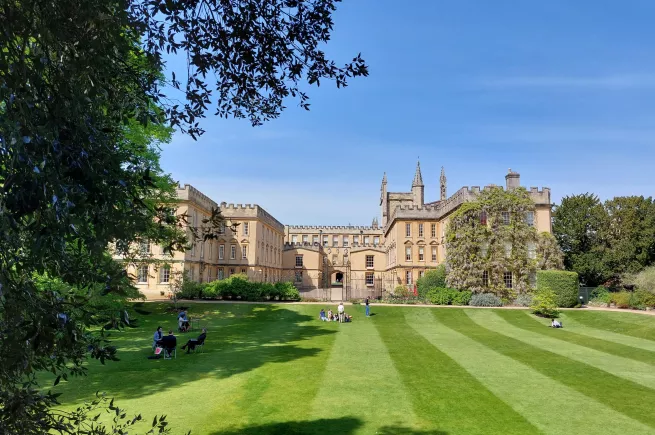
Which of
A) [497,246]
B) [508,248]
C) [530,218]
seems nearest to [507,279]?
[508,248]

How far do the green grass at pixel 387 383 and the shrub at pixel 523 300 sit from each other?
48.4 ft

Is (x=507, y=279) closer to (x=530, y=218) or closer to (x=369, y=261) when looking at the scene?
(x=530, y=218)

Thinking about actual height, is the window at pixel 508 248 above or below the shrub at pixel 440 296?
above

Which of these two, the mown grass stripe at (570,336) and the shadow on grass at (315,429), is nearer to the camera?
the shadow on grass at (315,429)

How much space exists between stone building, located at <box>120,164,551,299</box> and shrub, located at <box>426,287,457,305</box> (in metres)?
6.41

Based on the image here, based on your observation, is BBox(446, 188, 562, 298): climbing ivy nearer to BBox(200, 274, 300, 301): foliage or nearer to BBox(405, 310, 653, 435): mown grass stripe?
BBox(200, 274, 300, 301): foliage

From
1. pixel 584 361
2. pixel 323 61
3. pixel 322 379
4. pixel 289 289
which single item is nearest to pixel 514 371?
pixel 584 361

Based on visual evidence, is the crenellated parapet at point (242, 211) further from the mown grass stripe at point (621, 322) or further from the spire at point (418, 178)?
the mown grass stripe at point (621, 322)

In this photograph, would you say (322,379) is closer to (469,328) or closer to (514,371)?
(514,371)

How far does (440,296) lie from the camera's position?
4006cm

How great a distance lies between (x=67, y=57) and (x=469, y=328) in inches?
1082

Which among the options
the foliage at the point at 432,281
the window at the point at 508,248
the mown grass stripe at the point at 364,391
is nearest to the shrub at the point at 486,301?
the foliage at the point at 432,281

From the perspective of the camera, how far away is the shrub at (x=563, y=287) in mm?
37344

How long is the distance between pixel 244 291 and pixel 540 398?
32391mm
